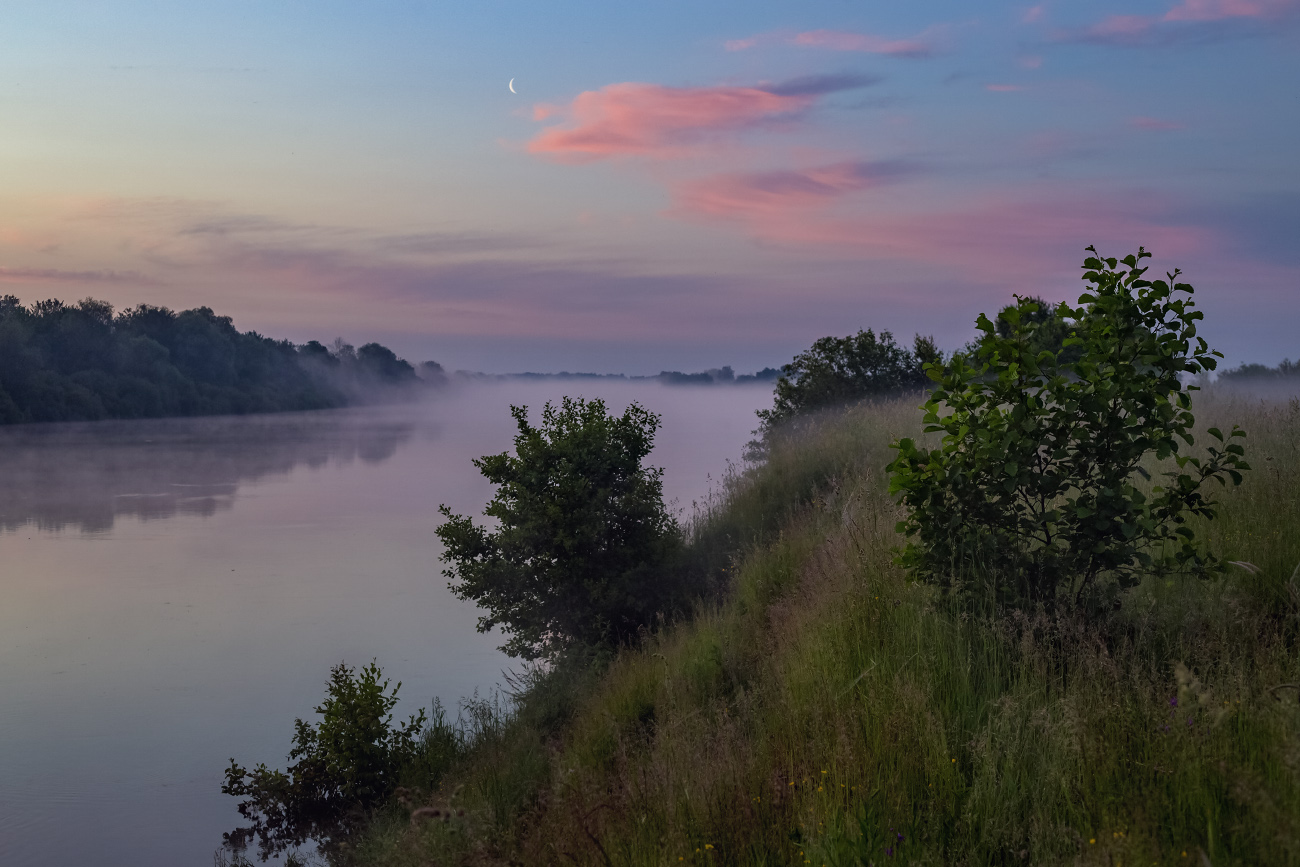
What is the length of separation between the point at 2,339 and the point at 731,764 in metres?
101

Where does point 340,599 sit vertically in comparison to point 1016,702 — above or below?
below

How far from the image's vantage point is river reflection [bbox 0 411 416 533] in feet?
147

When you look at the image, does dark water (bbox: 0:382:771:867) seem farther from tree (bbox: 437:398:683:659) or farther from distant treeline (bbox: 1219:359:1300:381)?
distant treeline (bbox: 1219:359:1300:381)

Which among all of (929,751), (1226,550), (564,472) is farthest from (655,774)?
(564,472)

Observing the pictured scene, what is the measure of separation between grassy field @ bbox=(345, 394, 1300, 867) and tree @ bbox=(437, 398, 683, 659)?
16.3 feet

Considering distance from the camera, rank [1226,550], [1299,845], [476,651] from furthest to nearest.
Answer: [476,651]
[1226,550]
[1299,845]

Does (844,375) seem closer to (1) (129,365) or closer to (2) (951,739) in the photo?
(2) (951,739)

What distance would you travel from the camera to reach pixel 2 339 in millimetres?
86562

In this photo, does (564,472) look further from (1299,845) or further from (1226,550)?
(1299,845)

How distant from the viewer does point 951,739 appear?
500 centimetres

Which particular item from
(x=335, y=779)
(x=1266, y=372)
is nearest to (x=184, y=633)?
(x=335, y=779)

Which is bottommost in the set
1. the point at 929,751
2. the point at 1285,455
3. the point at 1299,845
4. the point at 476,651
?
the point at 476,651

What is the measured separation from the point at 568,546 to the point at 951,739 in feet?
32.2

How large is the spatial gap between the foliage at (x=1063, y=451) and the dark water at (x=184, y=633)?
10.1 m
